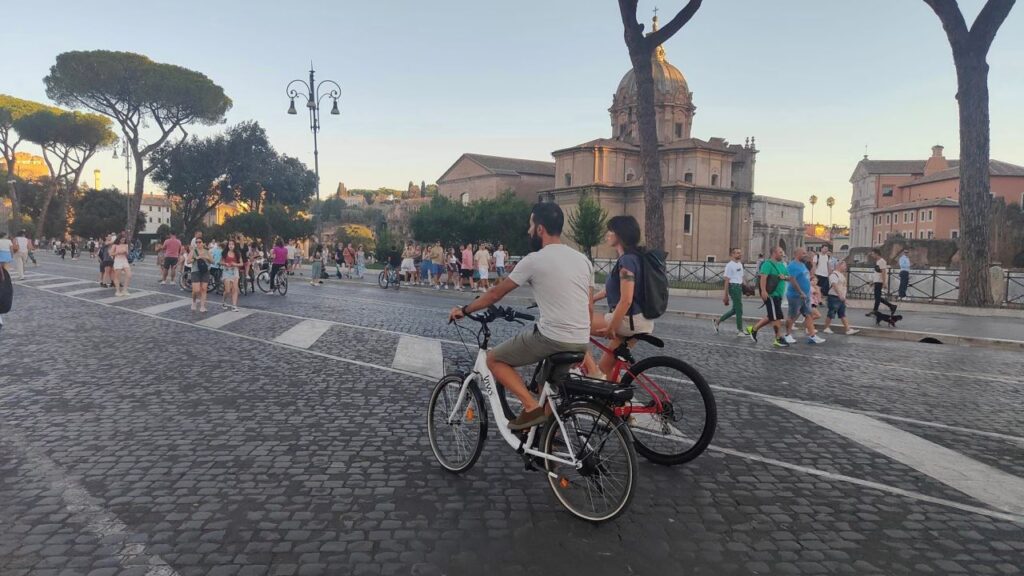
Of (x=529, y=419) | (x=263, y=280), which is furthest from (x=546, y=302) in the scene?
(x=263, y=280)

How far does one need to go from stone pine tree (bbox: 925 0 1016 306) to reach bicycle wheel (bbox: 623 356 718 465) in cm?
1687

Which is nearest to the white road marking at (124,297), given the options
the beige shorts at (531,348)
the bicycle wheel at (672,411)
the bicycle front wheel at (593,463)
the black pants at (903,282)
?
the beige shorts at (531,348)

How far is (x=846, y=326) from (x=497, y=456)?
10.6m

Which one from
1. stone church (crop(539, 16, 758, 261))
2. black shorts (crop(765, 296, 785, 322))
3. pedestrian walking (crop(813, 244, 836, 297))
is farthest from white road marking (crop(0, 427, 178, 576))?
stone church (crop(539, 16, 758, 261))

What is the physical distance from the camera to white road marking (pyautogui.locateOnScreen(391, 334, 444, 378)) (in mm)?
8031

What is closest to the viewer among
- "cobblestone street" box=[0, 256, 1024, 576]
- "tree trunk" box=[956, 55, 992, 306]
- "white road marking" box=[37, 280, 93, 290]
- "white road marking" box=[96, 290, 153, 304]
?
"cobblestone street" box=[0, 256, 1024, 576]

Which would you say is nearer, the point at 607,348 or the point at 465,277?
the point at 607,348

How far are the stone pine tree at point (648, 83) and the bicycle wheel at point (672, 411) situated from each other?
13.6 m

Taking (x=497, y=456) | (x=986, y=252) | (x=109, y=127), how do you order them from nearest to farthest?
1. (x=497, y=456)
2. (x=986, y=252)
3. (x=109, y=127)

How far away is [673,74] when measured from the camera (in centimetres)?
6312

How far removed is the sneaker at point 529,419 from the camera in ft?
12.6

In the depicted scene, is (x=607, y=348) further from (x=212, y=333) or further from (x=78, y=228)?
(x=78, y=228)

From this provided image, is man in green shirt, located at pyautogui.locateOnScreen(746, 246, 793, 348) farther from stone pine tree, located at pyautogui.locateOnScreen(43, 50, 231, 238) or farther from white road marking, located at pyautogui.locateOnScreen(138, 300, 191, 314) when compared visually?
stone pine tree, located at pyautogui.locateOnScreen(43, 50, 231, 238)

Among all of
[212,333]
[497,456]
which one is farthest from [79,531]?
[212,333]
